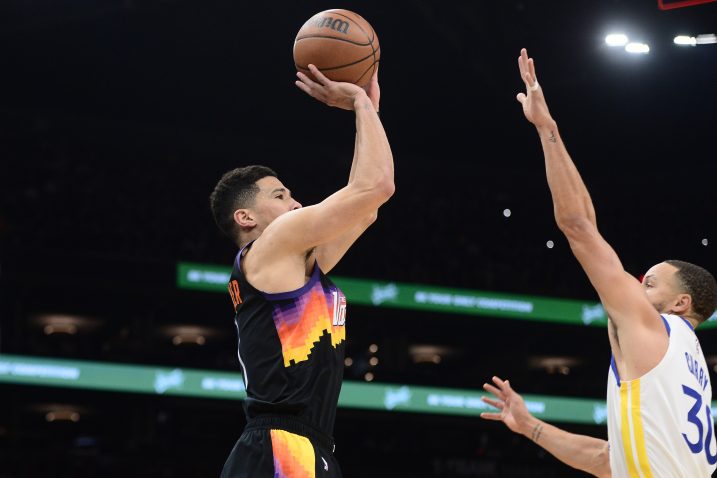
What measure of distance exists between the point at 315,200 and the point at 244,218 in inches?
696

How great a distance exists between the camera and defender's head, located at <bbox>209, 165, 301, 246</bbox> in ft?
12.3

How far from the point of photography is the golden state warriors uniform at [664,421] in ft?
12.7

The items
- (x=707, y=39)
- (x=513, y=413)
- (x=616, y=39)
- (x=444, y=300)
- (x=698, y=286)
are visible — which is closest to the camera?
(x=698, y=286)

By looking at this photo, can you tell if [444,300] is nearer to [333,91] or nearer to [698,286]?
[698,286]

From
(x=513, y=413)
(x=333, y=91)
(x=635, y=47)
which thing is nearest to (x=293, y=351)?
(x=333, y=91)

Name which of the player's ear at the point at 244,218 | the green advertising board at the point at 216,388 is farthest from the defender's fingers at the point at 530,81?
the green advertising board at the point at 216,388

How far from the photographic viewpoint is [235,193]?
3787 mm

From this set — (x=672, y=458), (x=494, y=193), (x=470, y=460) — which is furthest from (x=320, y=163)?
(x=672, y=458)

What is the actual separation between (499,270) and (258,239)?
1695 cm

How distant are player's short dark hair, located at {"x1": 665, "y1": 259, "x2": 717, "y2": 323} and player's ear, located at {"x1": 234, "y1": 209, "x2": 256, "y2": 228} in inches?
80.9

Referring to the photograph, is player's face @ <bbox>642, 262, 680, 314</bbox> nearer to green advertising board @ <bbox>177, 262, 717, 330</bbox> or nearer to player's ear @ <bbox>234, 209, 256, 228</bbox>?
player's ear @ <bbox>234, 209, 256, 228</bbox>

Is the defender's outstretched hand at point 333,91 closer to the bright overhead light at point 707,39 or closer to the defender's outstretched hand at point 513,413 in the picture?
the defender's outstretched hand at point 513,413

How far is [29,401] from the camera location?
63.5 feet

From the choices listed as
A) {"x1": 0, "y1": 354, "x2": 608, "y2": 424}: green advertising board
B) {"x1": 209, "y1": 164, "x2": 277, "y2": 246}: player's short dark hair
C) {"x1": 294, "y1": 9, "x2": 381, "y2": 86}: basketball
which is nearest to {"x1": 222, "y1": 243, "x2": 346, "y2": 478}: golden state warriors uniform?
{"x1": 209, "y1": 164, "x2": 277, "y2": 246}: player's short dark hair
